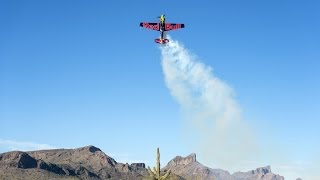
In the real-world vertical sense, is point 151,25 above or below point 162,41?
above

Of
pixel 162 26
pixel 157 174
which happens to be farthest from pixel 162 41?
pixel 157 174

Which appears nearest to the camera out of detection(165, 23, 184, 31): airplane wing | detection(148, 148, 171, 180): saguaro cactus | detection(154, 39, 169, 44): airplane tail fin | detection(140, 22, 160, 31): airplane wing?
detection(148, 148, 171, 180): saguaro cactus

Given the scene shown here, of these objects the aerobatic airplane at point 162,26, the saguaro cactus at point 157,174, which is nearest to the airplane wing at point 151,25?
the aerobatic airplane at point 162,26

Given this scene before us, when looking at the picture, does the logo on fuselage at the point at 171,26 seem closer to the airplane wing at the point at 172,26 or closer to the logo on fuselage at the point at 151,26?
the airplane wing at the point at 172,26

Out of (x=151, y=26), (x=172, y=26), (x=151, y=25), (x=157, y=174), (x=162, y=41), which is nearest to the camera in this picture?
(x=157, y=174)

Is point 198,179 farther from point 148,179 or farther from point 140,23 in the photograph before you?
point 140,23

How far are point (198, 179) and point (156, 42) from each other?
73.5 meters

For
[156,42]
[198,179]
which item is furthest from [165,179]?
[156,42]

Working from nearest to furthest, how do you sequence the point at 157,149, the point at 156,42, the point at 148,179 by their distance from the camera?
the point at 157,149
the point at 148,179
the point at 156,42

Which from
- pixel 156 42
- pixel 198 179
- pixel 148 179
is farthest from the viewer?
pixel 156 42

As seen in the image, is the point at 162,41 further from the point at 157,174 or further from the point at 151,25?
the point at 157,174

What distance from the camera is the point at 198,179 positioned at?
52375 mm

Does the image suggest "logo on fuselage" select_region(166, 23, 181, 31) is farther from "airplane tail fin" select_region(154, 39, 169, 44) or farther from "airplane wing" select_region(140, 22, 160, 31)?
"airplane tail fin" select_region(154, 39, 169, 44)

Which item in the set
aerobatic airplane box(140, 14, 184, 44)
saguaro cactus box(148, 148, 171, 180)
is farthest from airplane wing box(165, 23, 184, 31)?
saguaro cactus box(148, 148, 171, 180)
